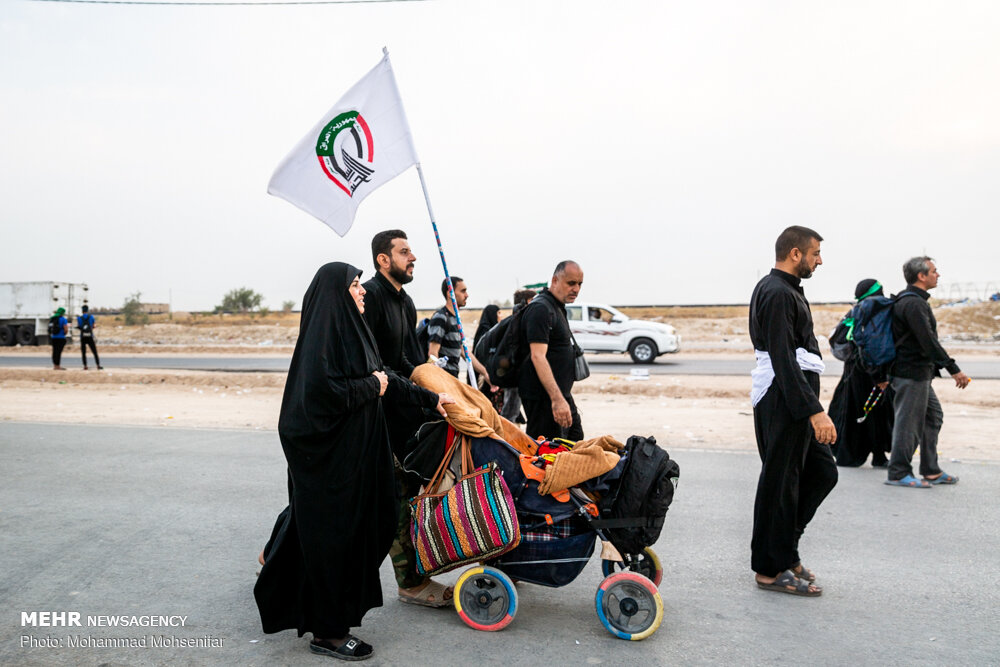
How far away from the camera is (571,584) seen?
4.59 metres

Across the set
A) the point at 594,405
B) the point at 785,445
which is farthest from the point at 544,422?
the point at 594,405

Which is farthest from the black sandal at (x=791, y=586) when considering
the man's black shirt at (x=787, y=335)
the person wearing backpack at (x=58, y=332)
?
the person wearing backpack at (x=58, y=332)

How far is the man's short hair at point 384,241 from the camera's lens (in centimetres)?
471

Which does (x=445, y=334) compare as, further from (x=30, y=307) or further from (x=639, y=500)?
(x=30, y=307)

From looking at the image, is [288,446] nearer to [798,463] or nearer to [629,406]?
[798,463]

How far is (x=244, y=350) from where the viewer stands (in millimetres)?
32656

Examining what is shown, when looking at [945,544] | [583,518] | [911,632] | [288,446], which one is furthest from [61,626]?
[945,544]

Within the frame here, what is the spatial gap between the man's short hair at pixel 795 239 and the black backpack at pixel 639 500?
1.56m

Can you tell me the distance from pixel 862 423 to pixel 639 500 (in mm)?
5224

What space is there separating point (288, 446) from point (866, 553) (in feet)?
12.6

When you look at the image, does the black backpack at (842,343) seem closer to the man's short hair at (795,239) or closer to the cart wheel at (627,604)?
the man's short hair at (795,239)

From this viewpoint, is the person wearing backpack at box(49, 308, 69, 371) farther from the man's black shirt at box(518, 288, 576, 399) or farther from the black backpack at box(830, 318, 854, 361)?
the black backpack at box(830, 318, 854, 361)

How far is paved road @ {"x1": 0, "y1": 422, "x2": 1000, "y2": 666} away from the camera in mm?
3643

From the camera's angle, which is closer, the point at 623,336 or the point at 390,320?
the point at 390,320
